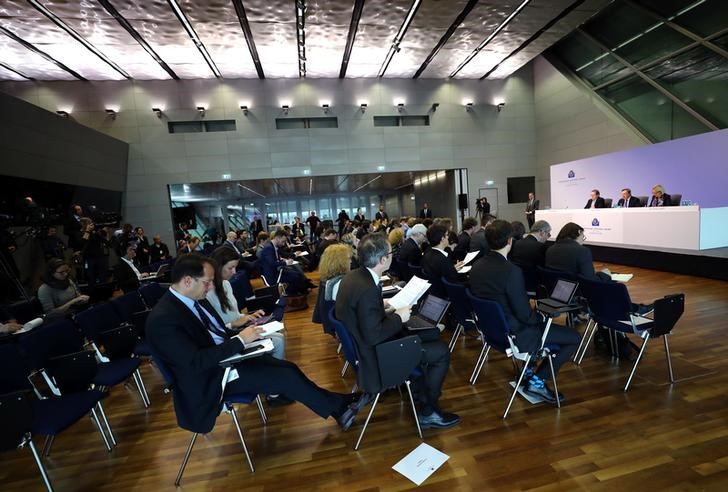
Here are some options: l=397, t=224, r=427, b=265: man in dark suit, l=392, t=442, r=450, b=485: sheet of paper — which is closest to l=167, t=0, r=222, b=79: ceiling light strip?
l=397, t=224, r=427, b=265: man in dark suit

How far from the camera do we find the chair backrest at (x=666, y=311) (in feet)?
8.15

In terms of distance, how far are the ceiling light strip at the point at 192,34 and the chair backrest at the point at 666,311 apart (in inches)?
400

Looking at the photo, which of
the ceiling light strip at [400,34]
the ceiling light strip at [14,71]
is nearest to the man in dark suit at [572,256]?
the ceiling light strip at [400,34]

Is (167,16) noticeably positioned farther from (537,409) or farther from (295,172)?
(537,409)

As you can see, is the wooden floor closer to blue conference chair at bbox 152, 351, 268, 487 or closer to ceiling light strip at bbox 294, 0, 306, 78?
blue conference chair at bbox 152, 351, 268, 487

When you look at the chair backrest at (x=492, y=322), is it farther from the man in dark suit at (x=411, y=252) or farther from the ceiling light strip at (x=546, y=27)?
the ceiling light strip at (x=546, y=27)

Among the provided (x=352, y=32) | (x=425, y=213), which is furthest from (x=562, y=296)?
(x=425, y=213)

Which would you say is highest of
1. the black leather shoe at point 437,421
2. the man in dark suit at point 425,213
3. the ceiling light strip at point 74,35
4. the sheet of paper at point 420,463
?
the ceiling light strip at point 74,35

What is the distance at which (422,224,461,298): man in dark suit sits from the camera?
3.74 m

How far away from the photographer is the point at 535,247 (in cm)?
420

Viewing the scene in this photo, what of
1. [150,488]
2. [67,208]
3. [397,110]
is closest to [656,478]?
[150,488]

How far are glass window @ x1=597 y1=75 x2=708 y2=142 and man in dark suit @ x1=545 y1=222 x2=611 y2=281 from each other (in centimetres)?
912

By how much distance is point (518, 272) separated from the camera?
2.46 metres

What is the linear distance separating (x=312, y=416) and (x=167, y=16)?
383 inches
